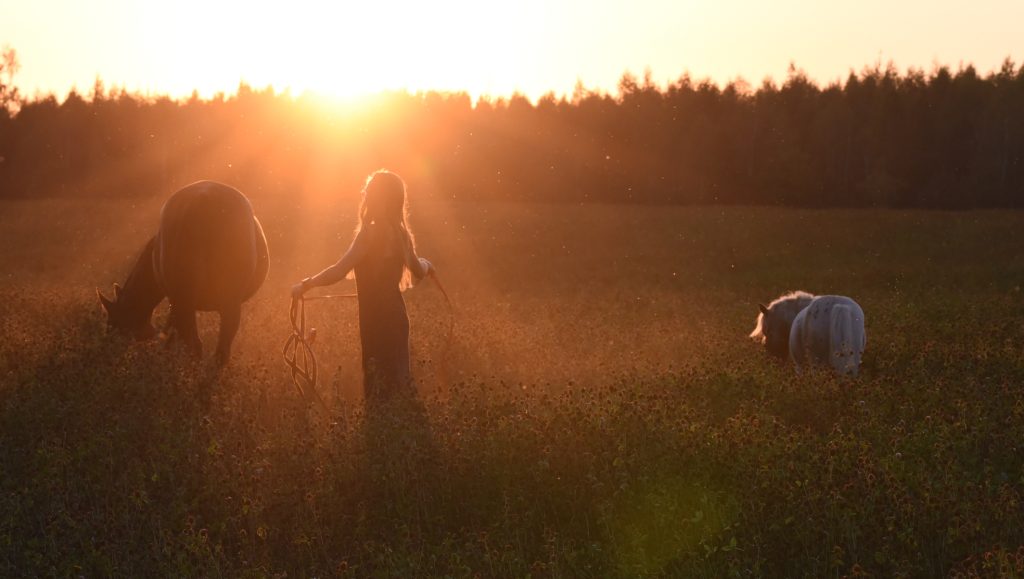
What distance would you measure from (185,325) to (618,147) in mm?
54860

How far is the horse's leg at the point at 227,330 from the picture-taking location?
1088 cm

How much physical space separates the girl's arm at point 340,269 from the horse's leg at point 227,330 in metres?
2.39

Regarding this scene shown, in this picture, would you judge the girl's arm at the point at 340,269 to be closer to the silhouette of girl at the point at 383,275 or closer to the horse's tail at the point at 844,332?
the silhouette of girl at the point at 383,275

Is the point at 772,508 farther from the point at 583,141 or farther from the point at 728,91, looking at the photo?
the point at 728,91

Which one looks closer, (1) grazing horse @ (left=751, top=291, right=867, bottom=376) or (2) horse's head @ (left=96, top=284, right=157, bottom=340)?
(1) grazing horse @ (left=751, top=291, right=867, bottom=376)

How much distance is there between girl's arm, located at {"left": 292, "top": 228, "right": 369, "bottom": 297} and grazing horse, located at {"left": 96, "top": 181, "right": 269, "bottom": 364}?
2587 mm

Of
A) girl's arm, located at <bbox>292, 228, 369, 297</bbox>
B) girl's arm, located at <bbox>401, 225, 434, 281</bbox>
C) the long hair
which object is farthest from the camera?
girl's arm, located at <bbox>401, 225, 434, 281</bbox>

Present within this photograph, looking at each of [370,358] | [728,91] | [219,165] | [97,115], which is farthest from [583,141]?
[370,358]

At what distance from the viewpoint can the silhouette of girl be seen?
9.19 m

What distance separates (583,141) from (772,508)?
200 feet

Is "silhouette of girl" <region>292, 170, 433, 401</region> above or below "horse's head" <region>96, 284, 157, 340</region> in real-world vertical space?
above

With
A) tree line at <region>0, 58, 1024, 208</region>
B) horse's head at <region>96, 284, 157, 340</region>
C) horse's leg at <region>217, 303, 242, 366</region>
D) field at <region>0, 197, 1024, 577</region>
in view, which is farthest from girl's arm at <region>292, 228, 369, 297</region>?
tree line at <region>0, 58, 1024, 208</region>

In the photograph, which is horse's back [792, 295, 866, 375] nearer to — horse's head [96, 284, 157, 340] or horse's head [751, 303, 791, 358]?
horse's head [751, 303, 791, 358]

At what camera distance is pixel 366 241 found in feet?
30.2
